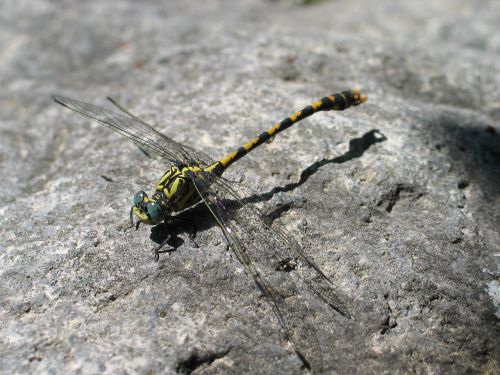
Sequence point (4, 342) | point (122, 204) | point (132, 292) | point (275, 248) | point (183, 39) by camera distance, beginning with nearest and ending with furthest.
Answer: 1. point (4, 342)
2. point (132, 292)
3. point (275, 248)
4. point (122, 204)
5. point (183, 39)

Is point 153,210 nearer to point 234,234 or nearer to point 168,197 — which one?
point 168,197

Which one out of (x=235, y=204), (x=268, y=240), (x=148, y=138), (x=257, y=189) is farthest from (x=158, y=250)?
(x=148, y=138)

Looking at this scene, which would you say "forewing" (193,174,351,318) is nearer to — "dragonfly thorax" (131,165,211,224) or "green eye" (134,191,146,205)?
"dragonfly thorax" (131,165,211,224)

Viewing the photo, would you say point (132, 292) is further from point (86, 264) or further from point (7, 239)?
point (7, 239)

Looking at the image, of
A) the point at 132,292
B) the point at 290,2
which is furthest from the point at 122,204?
the point at 290,2

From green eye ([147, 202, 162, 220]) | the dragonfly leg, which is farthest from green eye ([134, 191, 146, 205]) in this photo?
the dragonfly leg

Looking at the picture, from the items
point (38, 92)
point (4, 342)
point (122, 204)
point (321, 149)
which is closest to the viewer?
point (4, 342)

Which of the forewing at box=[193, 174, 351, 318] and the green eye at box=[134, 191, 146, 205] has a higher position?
the green eye at box=[134, 191, 146, 205]
